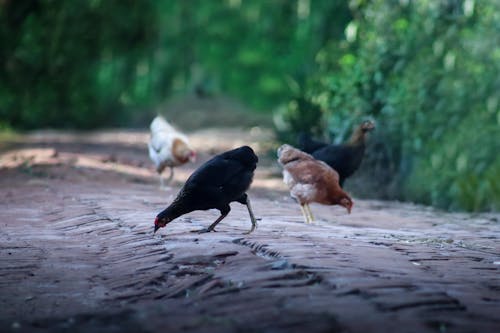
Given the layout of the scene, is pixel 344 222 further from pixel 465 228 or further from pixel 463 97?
pixel 463 97

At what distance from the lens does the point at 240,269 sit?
5.95 meters

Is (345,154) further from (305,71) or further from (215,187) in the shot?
(305,71)

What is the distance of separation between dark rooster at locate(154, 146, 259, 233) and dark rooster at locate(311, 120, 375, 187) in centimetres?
277

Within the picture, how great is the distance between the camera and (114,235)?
25.5 ft

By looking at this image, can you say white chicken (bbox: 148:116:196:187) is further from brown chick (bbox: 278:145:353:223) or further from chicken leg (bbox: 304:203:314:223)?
brown chick (bbox: 278:145:353:223)

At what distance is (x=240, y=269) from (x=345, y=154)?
4.86 meters

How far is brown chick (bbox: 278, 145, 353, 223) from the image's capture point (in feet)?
29.6

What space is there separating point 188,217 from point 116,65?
16930 millimetres

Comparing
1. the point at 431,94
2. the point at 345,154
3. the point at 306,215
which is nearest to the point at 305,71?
the point at 431,94

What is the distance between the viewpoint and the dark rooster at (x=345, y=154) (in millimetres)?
10555

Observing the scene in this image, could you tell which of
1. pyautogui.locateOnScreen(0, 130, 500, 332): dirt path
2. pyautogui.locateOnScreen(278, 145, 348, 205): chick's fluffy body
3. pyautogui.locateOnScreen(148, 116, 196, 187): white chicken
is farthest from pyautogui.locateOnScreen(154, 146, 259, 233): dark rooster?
pyautogui.locateOnScreen(148, 116, 196, 187): white chicken

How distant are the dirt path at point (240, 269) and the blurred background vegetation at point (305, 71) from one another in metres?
2.23

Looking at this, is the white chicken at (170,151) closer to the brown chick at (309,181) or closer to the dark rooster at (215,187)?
the brown chick at (309,181)

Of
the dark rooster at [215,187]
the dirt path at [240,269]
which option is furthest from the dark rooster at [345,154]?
the dark rooster at [215,187]
